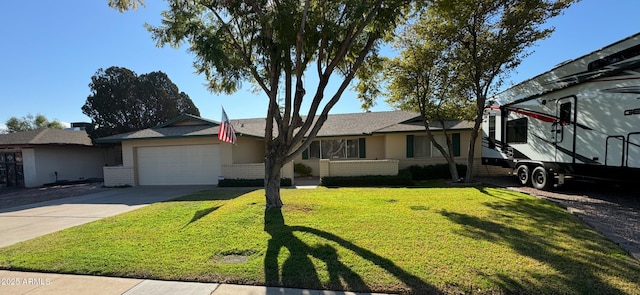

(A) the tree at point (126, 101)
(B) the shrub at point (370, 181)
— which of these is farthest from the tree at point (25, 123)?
(B) the shrub at point (370, 181)

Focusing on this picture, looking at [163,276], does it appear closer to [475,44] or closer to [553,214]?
[553,214]

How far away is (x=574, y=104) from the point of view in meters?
8.93

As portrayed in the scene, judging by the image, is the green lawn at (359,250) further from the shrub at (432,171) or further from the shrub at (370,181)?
the shrub at (432,171)

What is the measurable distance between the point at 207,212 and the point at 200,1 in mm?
5531

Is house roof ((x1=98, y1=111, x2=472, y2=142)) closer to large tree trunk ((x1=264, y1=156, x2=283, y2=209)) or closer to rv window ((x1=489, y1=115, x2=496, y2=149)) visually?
rv window ((x1=489, y1=115, x2=496, y2=149))

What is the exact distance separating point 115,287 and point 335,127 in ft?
→ 52.7

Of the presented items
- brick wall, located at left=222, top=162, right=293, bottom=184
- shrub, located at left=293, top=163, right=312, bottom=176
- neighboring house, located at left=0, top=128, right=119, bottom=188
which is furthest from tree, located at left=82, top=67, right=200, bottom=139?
shrub, located at left=293, top=163, right=312, bottom=176

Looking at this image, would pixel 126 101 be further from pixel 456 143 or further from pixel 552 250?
pixel 552 250

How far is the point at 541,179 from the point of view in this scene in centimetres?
1087

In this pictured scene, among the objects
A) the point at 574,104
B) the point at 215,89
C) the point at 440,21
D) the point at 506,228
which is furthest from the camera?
the point at 440,21

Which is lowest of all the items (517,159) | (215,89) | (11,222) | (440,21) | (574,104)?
(11,222)

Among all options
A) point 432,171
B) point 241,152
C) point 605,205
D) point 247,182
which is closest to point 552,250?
point 605,205

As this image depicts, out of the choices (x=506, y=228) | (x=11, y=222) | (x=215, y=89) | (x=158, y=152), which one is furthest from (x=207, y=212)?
(x=158, y=152)

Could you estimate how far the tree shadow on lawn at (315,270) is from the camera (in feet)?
12.1
